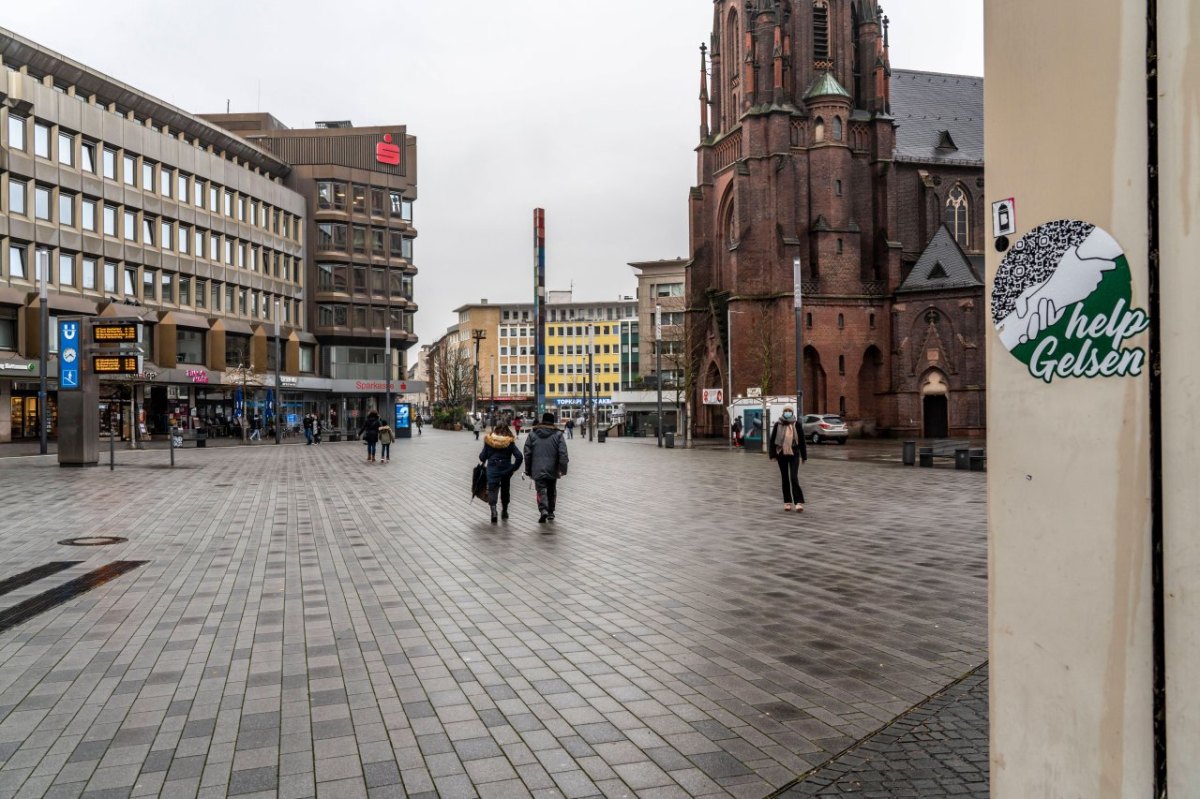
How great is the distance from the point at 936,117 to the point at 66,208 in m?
53.2

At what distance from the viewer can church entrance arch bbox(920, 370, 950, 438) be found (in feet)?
179

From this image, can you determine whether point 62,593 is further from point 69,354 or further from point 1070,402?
point 69,354

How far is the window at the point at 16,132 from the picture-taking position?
41.6m

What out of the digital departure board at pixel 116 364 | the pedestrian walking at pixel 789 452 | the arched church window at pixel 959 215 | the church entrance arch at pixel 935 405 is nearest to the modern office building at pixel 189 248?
the digital departure board at pixel 116 364

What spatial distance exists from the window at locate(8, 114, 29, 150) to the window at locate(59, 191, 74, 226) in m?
3.11

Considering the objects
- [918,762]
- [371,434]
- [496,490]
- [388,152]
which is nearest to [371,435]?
[371,434]

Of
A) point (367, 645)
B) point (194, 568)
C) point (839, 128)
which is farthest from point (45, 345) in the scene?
point (839, 128)

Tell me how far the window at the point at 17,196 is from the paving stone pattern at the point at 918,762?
155 feet

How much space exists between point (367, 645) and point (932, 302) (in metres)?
53.6

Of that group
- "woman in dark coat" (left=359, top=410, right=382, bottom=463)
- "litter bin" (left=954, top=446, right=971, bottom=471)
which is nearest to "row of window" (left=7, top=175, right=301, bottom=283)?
"woman in dark coat" (left=359, top=410, right=382, bottom=463)

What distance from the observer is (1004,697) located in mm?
2795

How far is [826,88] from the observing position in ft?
179

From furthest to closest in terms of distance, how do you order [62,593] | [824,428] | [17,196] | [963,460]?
[824,428], [17,196], [963,460], [62,593]

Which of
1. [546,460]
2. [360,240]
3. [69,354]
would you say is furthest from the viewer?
[360,240]
